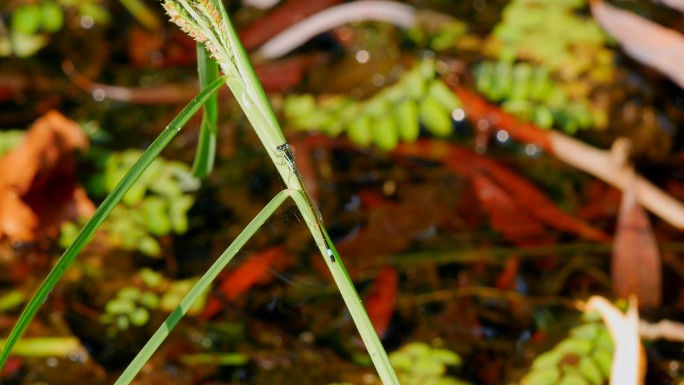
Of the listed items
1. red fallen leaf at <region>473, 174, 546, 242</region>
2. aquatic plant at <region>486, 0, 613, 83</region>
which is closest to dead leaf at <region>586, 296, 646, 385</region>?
red fallen leaf at <region>473, 174, 546, 242</region>

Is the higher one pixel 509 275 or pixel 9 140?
pixel 9 140

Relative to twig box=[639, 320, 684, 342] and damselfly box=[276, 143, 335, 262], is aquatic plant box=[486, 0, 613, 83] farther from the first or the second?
damselfly box=[276, 143, 335, 262]

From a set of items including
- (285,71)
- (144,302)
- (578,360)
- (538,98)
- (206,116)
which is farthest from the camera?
(285,71)

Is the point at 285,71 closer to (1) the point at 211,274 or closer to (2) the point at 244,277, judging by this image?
(2) the point at 244,277

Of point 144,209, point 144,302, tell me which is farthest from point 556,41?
point 144,302

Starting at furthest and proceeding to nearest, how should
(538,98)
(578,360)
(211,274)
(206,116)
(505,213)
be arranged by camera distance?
(538,98) < (505,213) < (578,360) < (206,116) < (211,274)

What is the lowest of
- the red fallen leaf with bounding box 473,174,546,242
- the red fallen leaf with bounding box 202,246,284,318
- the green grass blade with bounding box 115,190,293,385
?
the red fallen leaf with bounding box 473,174,546,242

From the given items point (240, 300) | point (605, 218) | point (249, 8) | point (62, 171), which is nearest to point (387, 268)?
point (240, 300)
